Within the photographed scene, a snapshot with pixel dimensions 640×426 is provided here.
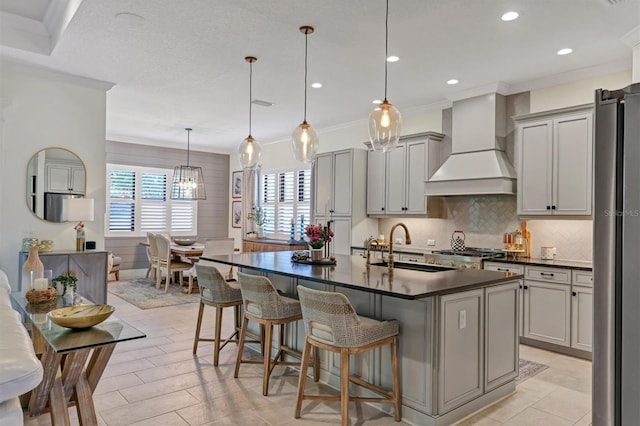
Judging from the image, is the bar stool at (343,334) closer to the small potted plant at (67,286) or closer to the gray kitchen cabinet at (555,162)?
the small potted plant at (67,286)

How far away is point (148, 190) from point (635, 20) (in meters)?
8.84

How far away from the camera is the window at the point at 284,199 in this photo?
27.7 ft

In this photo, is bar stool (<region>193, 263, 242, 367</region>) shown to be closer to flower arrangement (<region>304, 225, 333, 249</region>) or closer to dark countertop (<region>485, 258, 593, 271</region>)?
flower arrangement (<region>304, 225, 333, 249</region>)

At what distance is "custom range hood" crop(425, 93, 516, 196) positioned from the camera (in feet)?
16.6

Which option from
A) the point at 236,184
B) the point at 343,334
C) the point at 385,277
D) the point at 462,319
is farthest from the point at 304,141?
the point at 236,184

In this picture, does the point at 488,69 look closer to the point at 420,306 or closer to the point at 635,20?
the point at 635,20

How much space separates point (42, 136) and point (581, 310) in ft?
20.7

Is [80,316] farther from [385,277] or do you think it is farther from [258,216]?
[258,216]

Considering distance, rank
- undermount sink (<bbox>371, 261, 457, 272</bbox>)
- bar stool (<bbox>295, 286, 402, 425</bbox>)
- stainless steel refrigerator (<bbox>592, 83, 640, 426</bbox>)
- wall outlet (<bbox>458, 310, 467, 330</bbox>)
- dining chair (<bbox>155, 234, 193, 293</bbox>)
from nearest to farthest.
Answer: stainless steel refrigerator (<bbox>592, 83, 640, 426</bbox>), bar stool (<bbox>295, 286, 402, 425</bbox>), wall outlet (<bbox>458, 310, 467, 330</bbox>), undermount sink (<bbox>371, 261, 457, 272</bbox>), dining chair (<bbox>155, 234, 193, 293</bbox>)

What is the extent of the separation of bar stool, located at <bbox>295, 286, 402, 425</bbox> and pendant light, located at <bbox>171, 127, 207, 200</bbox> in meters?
6.60

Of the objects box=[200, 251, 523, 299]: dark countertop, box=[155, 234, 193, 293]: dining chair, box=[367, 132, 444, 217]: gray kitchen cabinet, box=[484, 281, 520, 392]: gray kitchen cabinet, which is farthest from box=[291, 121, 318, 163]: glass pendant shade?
box=[155, 234, 193, 293]: dining chair

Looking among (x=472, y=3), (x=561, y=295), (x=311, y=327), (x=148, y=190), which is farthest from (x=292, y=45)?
(x=148, y=190)

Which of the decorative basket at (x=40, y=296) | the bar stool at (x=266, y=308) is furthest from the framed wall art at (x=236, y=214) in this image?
the decorative basket at (x=40, y=296)

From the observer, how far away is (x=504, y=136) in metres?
5.32
